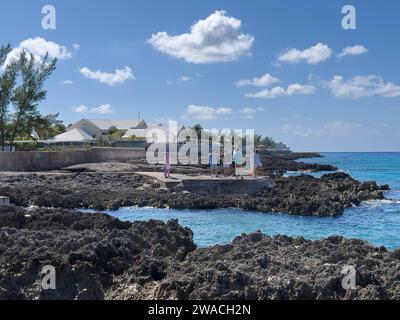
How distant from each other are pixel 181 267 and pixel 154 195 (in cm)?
1386

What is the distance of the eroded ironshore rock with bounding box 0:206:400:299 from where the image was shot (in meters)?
7.55

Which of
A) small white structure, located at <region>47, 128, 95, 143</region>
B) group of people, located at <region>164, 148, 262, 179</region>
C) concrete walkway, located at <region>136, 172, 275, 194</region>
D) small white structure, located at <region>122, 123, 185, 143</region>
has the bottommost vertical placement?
concrete walkway, located at <region>136, 172, 275, 194</region>

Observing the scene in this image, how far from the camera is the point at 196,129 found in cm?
8831

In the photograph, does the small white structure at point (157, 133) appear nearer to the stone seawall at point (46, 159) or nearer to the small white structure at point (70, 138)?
the small white structure at point (70, 138)

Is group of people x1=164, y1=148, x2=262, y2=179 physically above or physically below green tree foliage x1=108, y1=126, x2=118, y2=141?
below

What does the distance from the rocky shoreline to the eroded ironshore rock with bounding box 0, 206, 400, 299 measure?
985 cm

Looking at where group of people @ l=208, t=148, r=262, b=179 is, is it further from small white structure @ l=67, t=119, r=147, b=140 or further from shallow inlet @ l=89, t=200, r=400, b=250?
small white structure @ l=67, t=119, r=147, b=140

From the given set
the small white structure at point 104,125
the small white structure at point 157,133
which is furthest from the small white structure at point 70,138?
the small white structure at point 104,125

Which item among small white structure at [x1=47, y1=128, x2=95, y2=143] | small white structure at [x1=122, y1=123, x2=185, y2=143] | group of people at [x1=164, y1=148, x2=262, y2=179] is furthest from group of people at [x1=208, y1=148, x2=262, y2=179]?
small white structure at [x1=122, y1=123, x2=185, y2=143]

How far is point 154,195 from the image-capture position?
886 inches

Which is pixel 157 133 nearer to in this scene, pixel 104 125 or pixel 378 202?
pixel 104 125
